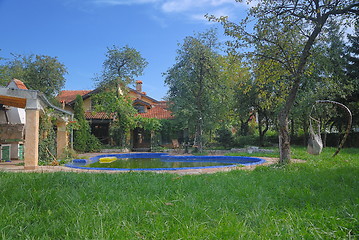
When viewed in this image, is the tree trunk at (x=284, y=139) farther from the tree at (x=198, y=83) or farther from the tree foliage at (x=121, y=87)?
the tree foliage at (x=121, y=87)

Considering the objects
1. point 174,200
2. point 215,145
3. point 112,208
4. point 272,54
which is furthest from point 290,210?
point 215,145

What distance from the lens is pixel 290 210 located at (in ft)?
11.6

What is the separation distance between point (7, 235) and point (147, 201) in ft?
5.72

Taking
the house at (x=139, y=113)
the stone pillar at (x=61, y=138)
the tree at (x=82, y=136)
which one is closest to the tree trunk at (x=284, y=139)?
the stone pillar at (x=61, y=138)

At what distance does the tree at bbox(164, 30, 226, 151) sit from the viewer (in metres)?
17.9

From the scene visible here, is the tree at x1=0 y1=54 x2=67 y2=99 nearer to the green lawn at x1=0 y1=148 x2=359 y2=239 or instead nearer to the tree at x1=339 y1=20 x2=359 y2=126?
the green lawn at x1=0 y1=148 x2=359 y2=239

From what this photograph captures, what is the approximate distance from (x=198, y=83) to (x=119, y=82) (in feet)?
23.1

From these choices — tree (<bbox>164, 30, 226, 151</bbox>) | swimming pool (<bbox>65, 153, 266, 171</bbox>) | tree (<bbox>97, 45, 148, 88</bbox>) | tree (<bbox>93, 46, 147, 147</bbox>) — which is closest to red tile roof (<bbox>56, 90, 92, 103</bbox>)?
tree (<bbox>93, 46, 147, 147</bbox>)

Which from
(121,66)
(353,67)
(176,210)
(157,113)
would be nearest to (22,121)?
(121,66)

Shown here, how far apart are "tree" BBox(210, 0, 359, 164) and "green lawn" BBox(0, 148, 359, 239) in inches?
150

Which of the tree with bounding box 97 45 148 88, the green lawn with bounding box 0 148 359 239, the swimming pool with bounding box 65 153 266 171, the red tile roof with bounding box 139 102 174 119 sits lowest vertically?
the swimming pool with bounding box 65 153 266 171

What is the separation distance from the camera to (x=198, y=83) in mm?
18469

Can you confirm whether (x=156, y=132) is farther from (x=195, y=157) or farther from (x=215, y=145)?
(x=195, y=157)

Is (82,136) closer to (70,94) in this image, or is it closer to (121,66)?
(121,66)
